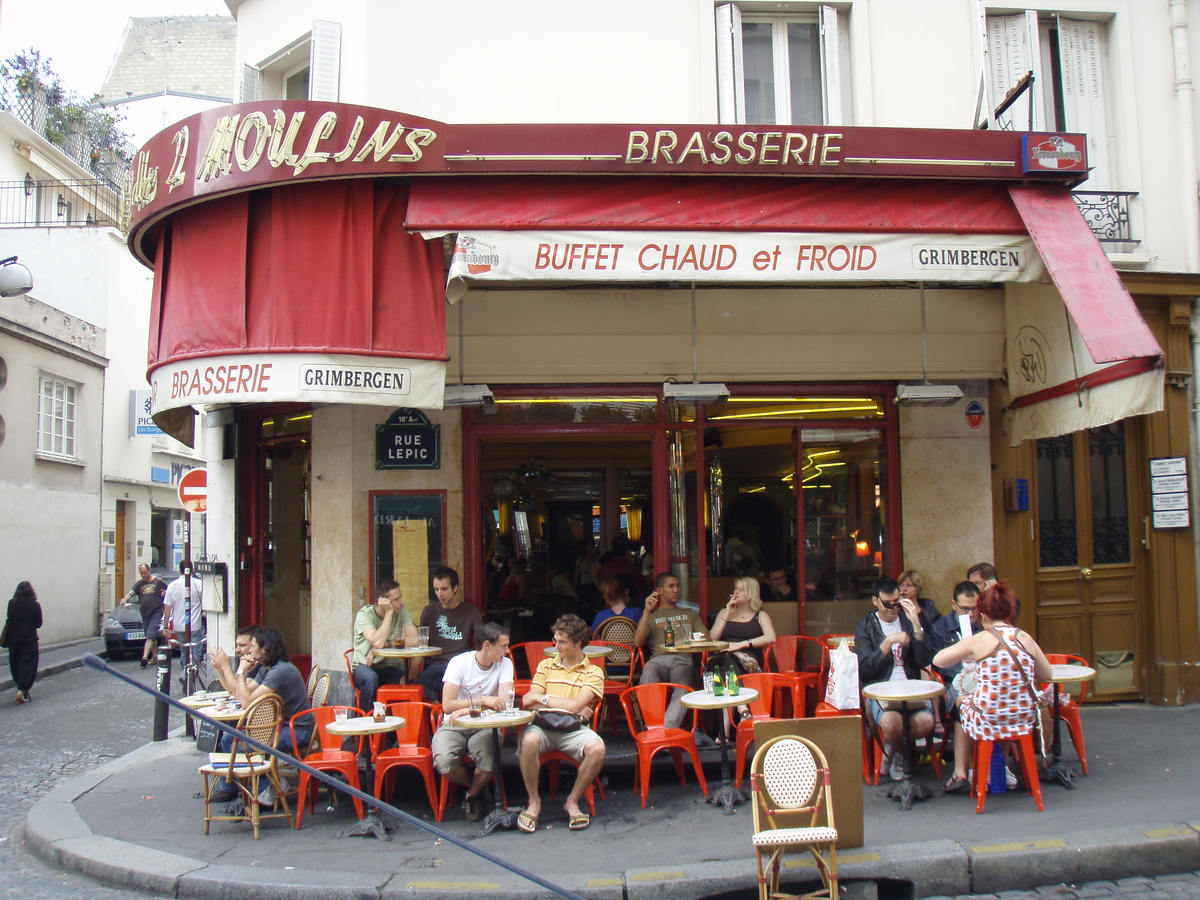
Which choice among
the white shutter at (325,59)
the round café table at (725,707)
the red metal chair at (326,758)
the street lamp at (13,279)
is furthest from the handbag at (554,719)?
the street lamp at (13,279)

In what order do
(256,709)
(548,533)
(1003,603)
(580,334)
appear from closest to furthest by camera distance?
(1003,603)
(256,709)
(580,334)
(548,533)

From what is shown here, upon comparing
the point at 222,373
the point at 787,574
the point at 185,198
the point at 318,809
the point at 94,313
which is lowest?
the point at 318,809

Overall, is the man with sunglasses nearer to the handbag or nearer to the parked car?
the handbag

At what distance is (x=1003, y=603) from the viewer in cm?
612

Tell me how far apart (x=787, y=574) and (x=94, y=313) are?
18.1m

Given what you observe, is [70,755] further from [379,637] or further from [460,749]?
[460,749]

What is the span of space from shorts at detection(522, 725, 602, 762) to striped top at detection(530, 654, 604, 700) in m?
0.28

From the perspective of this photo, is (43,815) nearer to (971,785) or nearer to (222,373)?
(222,373)

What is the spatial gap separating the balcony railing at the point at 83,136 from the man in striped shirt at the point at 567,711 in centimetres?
2261

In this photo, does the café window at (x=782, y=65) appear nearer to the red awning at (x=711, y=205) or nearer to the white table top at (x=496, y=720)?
the red awning at (x=711, y=205)

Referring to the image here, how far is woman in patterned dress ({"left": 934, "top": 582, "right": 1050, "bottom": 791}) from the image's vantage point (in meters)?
6.00

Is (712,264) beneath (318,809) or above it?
above

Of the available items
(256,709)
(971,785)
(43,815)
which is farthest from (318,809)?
(971,785)

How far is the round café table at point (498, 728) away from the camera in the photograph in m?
6.14
